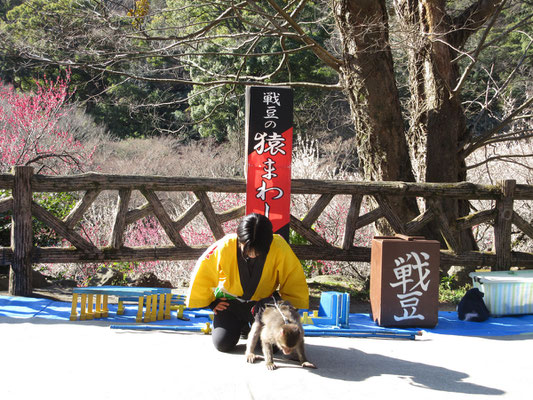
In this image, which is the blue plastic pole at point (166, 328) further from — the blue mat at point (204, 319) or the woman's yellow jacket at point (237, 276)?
the woman's yellow jacket at point (237, 276)

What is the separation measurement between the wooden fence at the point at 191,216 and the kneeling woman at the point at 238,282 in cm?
204

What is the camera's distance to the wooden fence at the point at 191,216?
5914mm

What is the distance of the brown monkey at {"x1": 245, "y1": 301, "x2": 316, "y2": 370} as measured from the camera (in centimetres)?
362

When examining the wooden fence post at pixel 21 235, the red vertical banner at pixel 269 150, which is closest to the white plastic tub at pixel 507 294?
the red vertical banner at pixel 269 150

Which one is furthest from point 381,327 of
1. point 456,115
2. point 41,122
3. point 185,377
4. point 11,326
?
point 41,122

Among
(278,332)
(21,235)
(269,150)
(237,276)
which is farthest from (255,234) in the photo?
(21,235)

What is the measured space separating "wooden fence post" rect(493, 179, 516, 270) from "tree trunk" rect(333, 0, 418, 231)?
3.95 feet

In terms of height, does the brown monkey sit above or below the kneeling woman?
below

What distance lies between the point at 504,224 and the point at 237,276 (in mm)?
4136

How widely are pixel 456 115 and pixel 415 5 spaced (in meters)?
1.75

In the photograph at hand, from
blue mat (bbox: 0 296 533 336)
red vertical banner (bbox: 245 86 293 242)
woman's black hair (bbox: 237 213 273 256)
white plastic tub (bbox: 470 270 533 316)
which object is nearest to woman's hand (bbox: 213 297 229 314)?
woman's black hair (bbox: 237 213 273 256)

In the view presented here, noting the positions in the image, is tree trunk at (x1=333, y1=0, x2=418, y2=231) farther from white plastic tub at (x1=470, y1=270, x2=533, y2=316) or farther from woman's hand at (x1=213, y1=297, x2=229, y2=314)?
woman's hand at (x1=213, y1=297, x2=229, y2=314)

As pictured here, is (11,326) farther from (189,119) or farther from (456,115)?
(189,119)

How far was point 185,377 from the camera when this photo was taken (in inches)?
142
